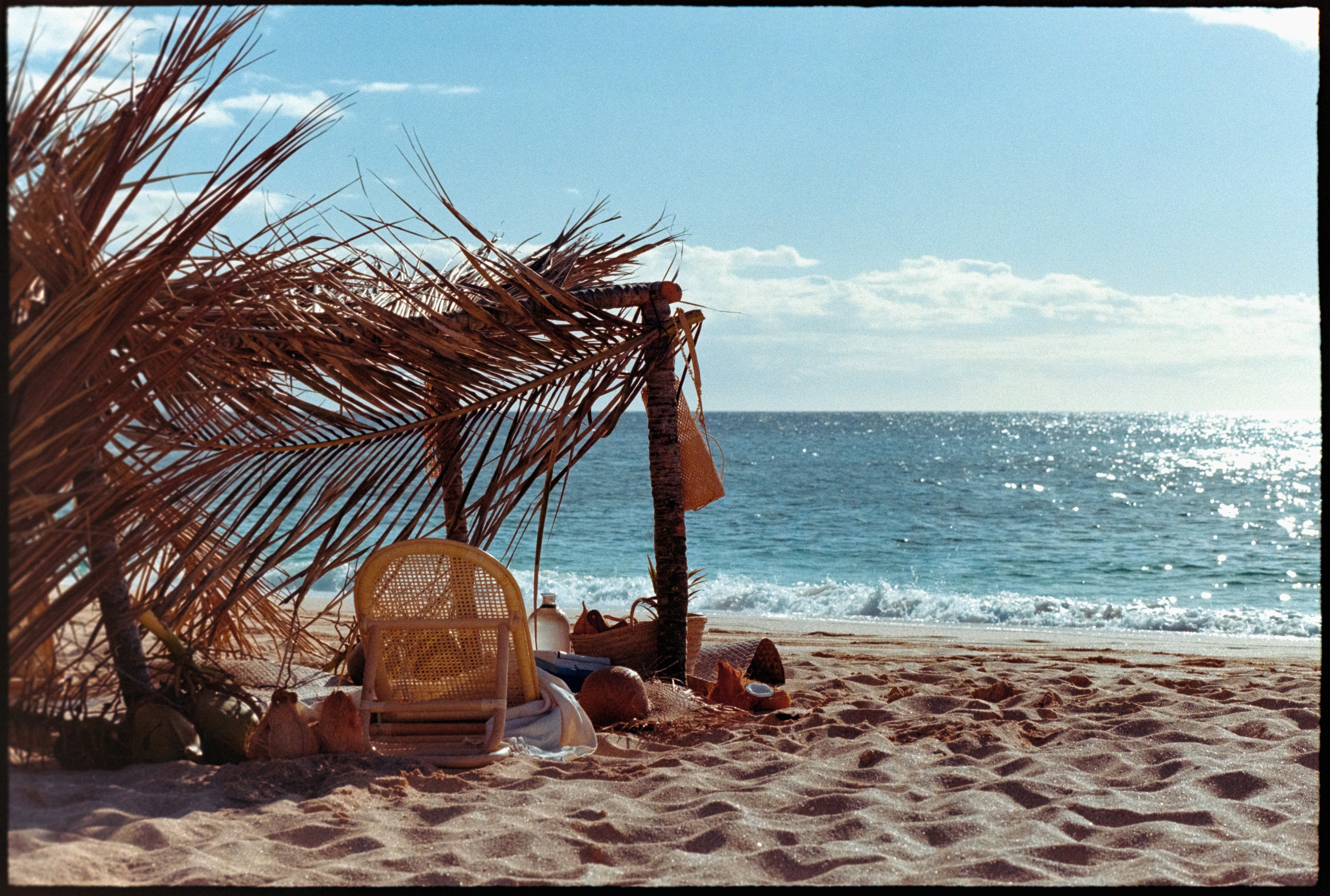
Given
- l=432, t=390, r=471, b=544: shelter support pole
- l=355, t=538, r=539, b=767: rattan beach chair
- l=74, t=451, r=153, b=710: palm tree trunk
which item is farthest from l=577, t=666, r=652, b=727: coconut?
l=74, t=451, r=153, b=710: palm tree trunk

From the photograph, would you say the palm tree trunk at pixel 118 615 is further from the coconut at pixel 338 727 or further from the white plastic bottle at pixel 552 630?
the white plastic bottle at pixel 552 630

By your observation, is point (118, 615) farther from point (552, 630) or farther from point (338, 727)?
point (552, 630)

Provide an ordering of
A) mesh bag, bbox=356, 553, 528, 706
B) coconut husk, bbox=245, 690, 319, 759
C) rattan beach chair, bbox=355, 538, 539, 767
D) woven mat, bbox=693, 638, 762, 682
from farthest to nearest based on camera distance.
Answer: woven mat, bbox=693, 638, 762, 682 → mesh bag, bbox=356, 553, 528, 706 → rattan beach chair, bbox=355, 538, 539, 767 → coconut husk, bbox=245, 690, 319, 759

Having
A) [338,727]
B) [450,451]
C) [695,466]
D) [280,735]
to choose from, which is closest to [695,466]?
[695,466]

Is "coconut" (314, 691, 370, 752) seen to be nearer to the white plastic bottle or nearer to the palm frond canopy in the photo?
the palm frond canopy

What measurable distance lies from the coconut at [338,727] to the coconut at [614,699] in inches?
33.2

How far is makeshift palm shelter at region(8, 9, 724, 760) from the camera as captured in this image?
1.99 meters

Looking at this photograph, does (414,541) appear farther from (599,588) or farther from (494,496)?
(599,588)

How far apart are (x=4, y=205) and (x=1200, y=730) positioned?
12.0ft

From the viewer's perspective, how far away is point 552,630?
3990 millimetres

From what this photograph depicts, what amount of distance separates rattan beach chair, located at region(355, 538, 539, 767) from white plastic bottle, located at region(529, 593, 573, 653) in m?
0.64

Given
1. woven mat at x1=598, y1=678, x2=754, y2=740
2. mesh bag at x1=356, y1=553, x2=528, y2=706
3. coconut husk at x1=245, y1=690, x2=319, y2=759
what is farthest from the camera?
woven mat at x1=598, y1=678, x2=754, y2=740

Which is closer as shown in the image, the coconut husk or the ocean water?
the coconut husk

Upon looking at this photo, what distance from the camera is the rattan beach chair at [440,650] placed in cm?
306
